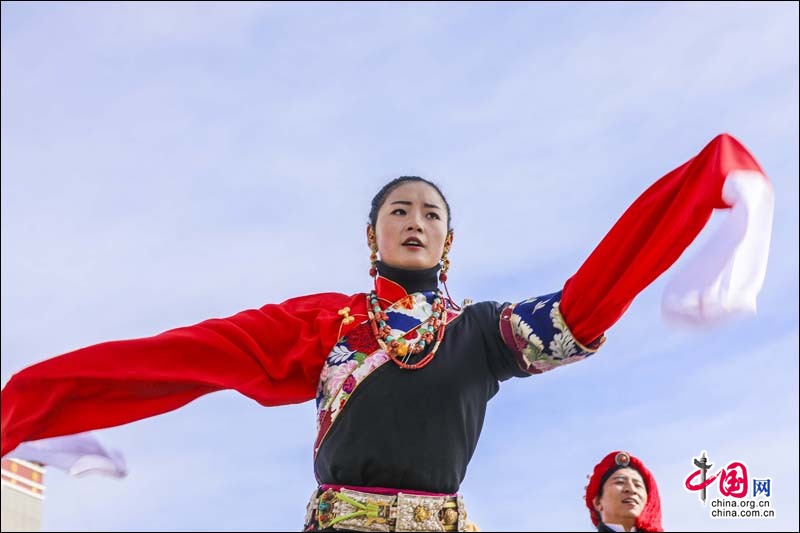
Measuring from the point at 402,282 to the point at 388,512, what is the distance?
1.06 m

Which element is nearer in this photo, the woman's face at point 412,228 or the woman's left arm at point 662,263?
the woman's left arm at point 662,263

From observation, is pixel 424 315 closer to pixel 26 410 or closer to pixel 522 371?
pixel 522 371

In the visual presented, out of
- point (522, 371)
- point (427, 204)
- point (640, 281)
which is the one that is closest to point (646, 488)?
point (522, 371)

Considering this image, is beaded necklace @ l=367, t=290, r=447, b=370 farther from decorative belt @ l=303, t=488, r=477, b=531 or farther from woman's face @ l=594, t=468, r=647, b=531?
woman's face @ l=594, t=468, r=647, b=531

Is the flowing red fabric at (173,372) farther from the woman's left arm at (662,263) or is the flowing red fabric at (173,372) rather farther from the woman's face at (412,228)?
the woman's left arm at (662,263)

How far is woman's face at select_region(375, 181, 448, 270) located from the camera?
4773mm

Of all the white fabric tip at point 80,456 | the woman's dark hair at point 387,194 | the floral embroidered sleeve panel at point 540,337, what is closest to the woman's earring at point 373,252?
the woman's dark hair at point 387,194

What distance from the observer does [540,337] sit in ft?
14.4

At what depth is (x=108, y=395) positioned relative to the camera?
4480 millimetres

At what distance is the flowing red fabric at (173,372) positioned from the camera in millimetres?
4309

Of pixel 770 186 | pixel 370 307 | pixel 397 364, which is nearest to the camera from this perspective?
pixel 770 186

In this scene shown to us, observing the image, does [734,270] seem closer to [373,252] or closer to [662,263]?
[662,263]

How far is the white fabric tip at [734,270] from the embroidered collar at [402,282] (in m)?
1.13

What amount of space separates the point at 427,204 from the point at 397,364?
764 mm
